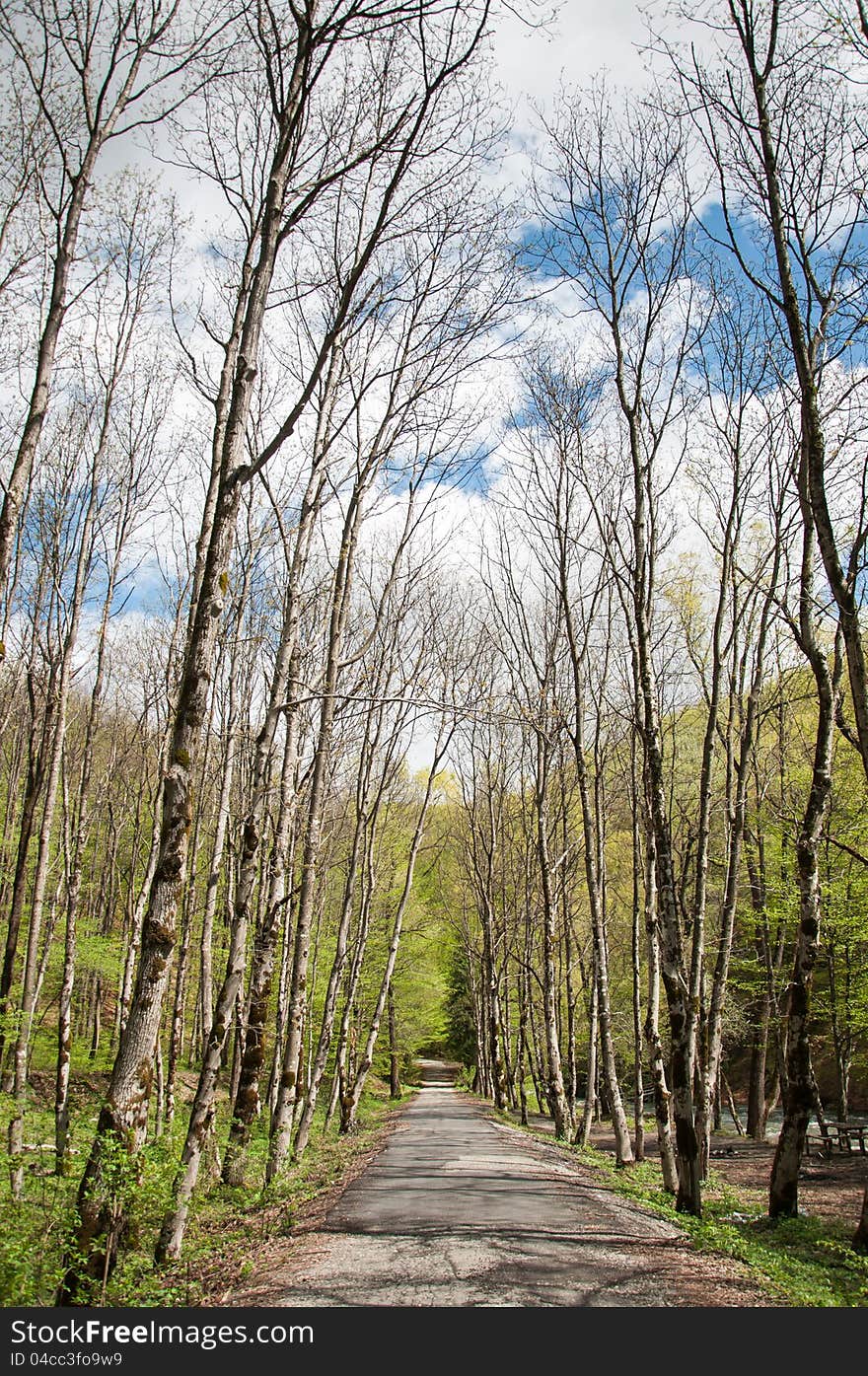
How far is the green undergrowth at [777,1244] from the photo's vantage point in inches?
217

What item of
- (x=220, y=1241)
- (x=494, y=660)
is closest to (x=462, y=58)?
(x=220, y=1241)

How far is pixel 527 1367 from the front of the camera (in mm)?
3766

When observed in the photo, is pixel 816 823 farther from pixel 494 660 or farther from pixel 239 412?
pixel 494 660

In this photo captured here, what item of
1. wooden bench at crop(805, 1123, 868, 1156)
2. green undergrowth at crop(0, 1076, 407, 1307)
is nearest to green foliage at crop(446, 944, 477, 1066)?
wooden bench at crop(805, 1123, 868, 1156)

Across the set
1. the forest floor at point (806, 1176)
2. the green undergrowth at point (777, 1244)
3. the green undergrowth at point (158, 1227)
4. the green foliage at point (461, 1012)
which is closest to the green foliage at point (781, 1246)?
the green undergrowth at point (777, 1244)

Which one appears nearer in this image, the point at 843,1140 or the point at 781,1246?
the point at 781,1246

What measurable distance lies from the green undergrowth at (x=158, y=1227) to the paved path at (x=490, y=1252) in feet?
1.41

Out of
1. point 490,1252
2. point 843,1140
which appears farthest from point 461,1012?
point 490,1252

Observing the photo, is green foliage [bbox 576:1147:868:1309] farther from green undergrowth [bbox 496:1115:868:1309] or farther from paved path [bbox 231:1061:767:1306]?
paved path [bbox 231:1061:767:1306]

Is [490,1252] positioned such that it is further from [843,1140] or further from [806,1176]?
[843,1140]

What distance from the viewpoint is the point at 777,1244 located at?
24.6 ft

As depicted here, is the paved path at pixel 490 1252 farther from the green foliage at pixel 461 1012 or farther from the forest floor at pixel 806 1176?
the green foliage at pixel 461 1012

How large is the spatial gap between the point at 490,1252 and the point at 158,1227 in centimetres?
294

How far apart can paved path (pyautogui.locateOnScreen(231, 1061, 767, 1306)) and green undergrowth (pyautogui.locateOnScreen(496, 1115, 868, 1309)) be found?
0.26 m
